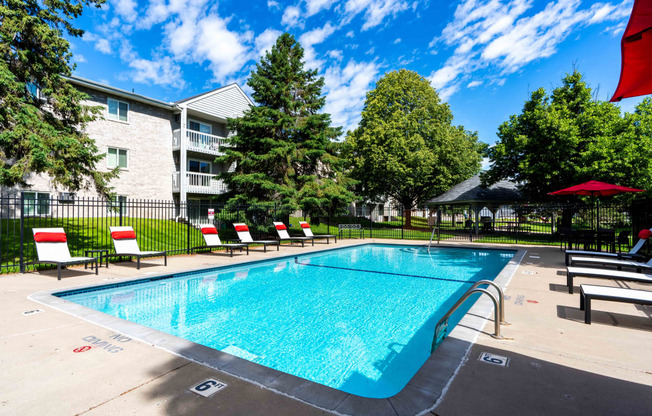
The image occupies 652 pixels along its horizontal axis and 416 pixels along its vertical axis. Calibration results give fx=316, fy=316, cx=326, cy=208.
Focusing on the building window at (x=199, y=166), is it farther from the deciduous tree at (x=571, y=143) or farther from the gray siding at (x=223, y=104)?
the deciduous tree at (x=571, y=143)

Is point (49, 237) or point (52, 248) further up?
point (49, 237)

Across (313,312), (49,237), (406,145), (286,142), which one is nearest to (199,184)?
(286,142)

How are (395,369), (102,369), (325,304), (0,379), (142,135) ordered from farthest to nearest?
(142,135), (325,304), (395,369), (102,369), (0,379)

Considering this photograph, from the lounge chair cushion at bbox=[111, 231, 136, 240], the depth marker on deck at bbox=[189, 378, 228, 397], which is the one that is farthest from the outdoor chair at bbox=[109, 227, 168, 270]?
the depth marker on deck at bbox=[189, 378, 228, 397]

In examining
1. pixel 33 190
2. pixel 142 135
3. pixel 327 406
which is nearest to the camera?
→ pixel 327 406

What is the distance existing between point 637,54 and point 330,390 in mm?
3763

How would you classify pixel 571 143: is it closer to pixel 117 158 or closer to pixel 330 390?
pixel 330 390

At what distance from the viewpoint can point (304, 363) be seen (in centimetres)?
430

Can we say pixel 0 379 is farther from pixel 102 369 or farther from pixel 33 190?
pixel 33 190

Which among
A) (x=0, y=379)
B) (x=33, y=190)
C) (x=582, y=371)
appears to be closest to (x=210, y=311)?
(x=0, y=379)

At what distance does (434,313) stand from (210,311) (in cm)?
450

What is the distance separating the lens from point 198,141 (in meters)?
22.9

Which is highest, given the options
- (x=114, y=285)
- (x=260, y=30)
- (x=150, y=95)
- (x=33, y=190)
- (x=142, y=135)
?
(x=260, y=30)

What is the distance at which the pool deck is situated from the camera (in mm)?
2451
